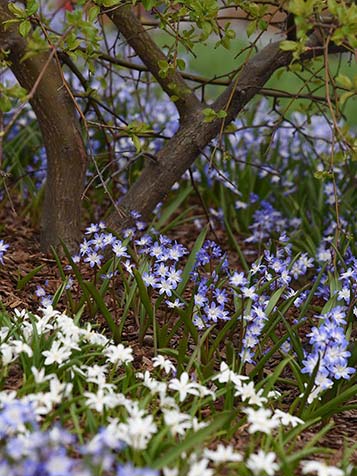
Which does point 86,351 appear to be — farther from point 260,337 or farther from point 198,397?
point 260,337

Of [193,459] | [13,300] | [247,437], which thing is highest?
[13,300]

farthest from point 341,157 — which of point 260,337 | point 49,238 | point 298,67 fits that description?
point 49,238

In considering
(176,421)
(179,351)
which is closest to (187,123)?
(179,351)

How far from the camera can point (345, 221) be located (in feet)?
14.6

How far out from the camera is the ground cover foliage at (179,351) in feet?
6.99

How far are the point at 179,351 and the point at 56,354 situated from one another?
52 centimetres

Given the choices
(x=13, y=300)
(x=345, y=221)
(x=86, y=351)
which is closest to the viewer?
(x=86, y=351)

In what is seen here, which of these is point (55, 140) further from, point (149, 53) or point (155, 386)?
point (155, 386)

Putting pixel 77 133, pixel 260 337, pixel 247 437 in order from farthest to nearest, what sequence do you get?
pixel 77 133 → pixel 260 337 → pixel 247 437

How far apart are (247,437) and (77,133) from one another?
1771 millimetres

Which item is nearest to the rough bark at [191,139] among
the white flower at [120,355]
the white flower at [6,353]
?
the white flower at [120,355]

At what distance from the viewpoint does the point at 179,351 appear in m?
2.85

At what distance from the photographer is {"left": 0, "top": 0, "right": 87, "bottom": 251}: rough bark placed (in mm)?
3447

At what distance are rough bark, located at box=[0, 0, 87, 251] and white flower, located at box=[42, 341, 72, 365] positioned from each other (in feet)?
3.74
